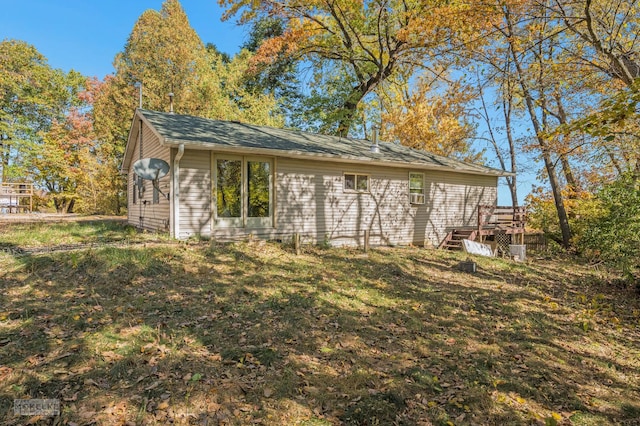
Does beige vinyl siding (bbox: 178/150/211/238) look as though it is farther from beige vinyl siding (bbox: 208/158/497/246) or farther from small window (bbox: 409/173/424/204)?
small window (bbox: 409/173/424/204)

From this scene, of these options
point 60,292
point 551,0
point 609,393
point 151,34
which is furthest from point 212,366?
point 151,34

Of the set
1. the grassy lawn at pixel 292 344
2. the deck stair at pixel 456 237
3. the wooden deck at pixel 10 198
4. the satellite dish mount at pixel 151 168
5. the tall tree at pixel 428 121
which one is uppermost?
the tall tree at pixel 428 121

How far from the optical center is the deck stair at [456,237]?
13.8 m

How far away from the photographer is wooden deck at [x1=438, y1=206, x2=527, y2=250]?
545 inches

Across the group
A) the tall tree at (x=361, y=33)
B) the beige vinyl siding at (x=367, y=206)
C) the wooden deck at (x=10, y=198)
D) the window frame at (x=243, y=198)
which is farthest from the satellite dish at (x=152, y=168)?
the wooden deck at (x=10, y=198)

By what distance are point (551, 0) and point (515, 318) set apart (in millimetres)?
7331

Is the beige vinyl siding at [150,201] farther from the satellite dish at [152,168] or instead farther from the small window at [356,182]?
the small window at [356,182]

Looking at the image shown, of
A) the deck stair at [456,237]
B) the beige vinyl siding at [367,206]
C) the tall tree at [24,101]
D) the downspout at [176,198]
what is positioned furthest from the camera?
the tall tree at [24,101]

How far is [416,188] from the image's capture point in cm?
1353

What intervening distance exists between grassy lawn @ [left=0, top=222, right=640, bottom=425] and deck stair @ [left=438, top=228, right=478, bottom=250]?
5.80m

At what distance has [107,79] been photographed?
24.4m

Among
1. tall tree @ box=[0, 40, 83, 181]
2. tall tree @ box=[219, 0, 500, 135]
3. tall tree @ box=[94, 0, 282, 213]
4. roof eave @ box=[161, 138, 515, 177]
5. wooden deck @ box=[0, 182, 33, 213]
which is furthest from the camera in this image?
tall tree @ box=[0, 40, 83, 181]

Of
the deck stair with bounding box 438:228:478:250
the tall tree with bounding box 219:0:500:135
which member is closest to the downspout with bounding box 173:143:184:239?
the tall tree with bounding box 219:0:500:135

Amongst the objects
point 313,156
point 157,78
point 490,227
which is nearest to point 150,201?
point 313,156
